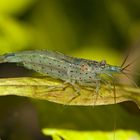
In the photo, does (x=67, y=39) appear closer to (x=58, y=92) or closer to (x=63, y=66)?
(x=63, y=66)

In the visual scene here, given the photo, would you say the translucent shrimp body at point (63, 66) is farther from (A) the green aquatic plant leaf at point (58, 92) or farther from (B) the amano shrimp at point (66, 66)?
(A) the green aquatic plant leaf at point (58, 92)

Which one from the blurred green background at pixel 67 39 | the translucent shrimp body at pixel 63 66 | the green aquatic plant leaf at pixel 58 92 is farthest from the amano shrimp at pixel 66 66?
the green aquatic plant leaf at pixel 58 92

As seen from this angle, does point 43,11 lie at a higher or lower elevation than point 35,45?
higher

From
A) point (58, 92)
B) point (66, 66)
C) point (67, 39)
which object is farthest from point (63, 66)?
point (58, 92)

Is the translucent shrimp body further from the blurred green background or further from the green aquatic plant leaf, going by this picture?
the green aquatic plant leaf

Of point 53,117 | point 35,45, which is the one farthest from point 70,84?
point 35,45

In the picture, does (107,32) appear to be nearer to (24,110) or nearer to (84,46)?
(84,46)

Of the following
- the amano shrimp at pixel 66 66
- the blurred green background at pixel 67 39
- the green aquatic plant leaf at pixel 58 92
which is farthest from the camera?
the amano shrimp at pixel 66 66
